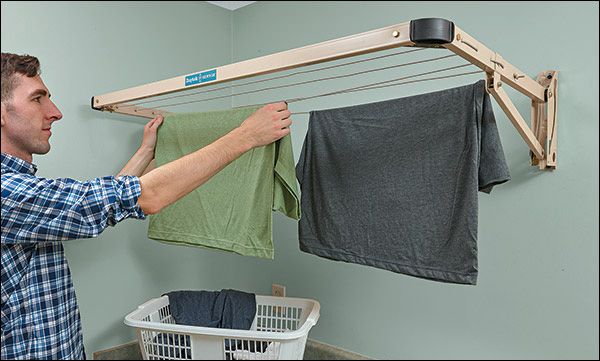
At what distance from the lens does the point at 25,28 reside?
104cm

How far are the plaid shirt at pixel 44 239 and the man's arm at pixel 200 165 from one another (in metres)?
0.03

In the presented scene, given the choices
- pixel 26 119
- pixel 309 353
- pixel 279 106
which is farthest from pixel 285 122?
pixel 309 353

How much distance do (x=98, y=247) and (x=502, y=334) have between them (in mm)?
1095

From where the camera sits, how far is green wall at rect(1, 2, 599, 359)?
3.60 feet

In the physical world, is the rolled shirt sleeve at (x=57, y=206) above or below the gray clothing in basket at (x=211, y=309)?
above

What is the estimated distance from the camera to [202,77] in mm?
1062

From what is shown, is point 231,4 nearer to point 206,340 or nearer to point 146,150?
point 146,150

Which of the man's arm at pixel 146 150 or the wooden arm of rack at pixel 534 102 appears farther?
the man's arm at pixel 146 150

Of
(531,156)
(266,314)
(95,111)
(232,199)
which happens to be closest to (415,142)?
(531,156)

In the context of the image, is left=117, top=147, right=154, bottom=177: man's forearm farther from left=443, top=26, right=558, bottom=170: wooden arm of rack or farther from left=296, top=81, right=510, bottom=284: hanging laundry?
left=443, top=26, right=558, bottom=170: wooden arm of rack

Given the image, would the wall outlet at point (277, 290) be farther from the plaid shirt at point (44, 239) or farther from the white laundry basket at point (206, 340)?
the plaid shirt at point (44, 239)

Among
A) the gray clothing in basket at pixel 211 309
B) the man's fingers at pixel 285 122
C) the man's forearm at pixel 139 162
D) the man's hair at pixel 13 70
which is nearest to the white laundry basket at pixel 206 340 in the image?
the gray clothing in basket at pixel 211 309

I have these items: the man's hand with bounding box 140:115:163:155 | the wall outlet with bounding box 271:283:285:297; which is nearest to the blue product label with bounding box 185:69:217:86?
the man's hand with bounding box 140:115:163:155

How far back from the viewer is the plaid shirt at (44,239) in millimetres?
748
